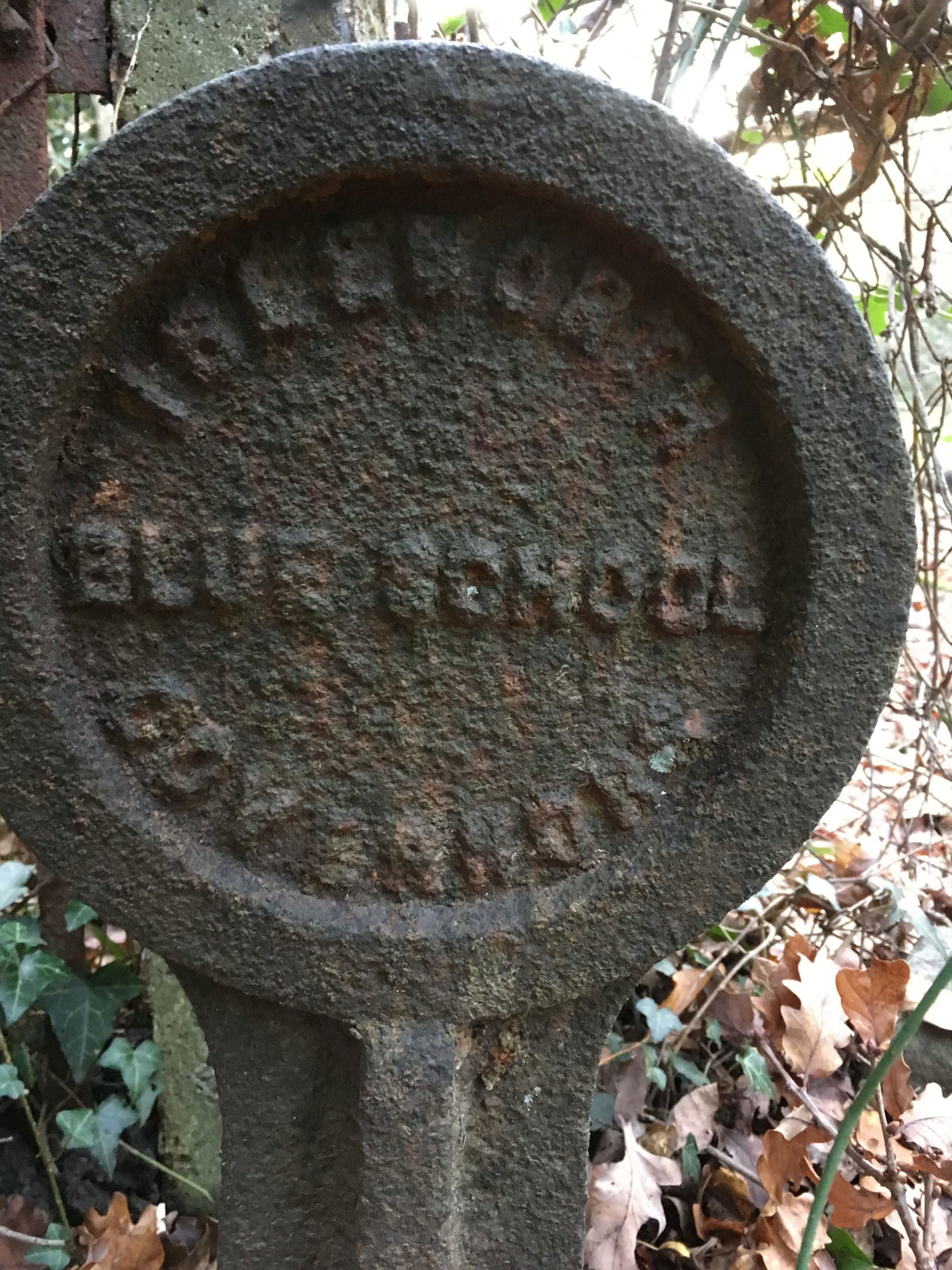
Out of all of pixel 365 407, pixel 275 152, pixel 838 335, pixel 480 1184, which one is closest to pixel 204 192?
pixel 275 152

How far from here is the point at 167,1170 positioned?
1034 mm

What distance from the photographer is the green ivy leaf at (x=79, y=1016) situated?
3.28 feet

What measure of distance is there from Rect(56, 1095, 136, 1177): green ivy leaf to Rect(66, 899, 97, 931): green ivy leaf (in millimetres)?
Result: 216

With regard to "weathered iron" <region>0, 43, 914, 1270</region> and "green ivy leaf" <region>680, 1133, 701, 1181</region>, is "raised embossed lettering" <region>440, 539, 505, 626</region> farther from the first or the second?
"green ivy leaf" <region>680, 1133, 701, 1181</region>

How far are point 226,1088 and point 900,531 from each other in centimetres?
81

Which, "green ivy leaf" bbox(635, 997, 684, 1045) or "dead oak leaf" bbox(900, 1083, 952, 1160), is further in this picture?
"green ivy leaf" bbox(635, 997, 684, 1045)

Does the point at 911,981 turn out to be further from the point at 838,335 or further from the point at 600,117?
the point at 600,117

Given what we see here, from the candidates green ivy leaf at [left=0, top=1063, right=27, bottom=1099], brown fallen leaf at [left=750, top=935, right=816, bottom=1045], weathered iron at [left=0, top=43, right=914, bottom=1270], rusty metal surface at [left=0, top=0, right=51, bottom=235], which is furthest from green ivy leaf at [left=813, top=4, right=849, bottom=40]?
green ivy leaf at [left=0, top=1063, right=27, bottom=1099]

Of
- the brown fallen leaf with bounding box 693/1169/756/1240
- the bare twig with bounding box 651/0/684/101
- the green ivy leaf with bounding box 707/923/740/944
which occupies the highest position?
the bare twig with bounding box 651/0/684/101

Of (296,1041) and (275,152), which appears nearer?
(275,152)

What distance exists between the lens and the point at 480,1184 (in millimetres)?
813

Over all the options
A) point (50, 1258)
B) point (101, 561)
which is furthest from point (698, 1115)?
point (101, 561)

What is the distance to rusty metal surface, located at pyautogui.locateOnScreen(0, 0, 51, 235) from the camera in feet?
2.79

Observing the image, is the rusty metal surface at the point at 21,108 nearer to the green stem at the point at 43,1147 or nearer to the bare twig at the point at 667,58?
the bare twig at the point at 667,58
